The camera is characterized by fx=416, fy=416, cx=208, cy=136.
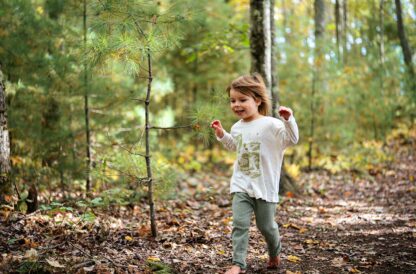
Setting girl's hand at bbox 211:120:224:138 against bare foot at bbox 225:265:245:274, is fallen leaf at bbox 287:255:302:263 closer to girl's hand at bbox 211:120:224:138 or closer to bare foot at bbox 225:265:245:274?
bare foot at bbox 225:265:245:274

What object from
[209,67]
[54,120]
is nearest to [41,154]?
[54,120]

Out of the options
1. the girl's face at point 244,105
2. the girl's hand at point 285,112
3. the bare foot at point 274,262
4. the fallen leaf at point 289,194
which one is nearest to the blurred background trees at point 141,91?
the girl's face at point 244,105

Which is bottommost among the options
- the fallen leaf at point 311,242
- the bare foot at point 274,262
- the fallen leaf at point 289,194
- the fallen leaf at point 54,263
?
the fallen leaf at point 311,242

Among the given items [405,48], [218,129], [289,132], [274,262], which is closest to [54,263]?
[218,129]

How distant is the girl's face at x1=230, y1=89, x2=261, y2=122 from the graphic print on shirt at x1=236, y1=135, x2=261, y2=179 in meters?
0.26

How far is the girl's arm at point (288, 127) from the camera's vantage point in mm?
3243

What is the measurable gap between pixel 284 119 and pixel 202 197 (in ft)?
14.6

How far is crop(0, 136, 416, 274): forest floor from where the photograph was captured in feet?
11.5

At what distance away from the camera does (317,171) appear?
Answer: 11.2 metres

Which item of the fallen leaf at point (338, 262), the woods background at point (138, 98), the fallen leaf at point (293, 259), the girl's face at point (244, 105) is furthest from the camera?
the woods background at point (138, 98)

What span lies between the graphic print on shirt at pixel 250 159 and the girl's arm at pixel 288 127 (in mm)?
239

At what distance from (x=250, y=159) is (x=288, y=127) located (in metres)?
0.43

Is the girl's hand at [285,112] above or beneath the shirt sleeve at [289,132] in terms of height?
above

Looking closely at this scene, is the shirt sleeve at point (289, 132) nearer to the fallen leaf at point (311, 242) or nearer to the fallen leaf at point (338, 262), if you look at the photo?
the fallen leaf at point (338, 262)
